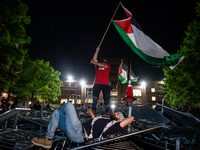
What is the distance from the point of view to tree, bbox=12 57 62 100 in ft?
60.1

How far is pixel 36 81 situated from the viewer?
76.8ft

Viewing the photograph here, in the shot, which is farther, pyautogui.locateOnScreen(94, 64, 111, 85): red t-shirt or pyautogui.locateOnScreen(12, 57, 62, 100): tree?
pyautogui.locateOnScreen(12, 57, 62, 100): tree

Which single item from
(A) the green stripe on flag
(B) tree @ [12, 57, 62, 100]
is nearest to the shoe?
(A) the green stripe on flag

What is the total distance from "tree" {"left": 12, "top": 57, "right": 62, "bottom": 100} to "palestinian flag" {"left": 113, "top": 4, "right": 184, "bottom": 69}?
16723 mm

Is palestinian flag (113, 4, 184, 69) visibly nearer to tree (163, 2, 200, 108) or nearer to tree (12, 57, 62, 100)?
tree (163, 2, 200, 108)

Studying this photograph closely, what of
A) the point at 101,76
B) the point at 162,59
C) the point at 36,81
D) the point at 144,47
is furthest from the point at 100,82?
the point at 36,81

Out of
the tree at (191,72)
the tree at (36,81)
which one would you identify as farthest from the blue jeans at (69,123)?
the tree at (36,81)

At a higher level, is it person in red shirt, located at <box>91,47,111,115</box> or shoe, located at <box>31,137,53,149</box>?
person in red shirt, located at <box>91,47,111,115</box>

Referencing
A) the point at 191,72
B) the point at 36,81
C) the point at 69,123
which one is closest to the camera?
the point at 69,123

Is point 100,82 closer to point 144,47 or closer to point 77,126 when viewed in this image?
point 77,126

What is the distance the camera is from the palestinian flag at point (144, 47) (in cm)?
511

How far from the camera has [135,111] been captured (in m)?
6.01

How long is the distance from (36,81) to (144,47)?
22.9 m

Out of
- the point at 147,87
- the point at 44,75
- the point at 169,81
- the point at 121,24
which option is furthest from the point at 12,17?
the point at 147,87
